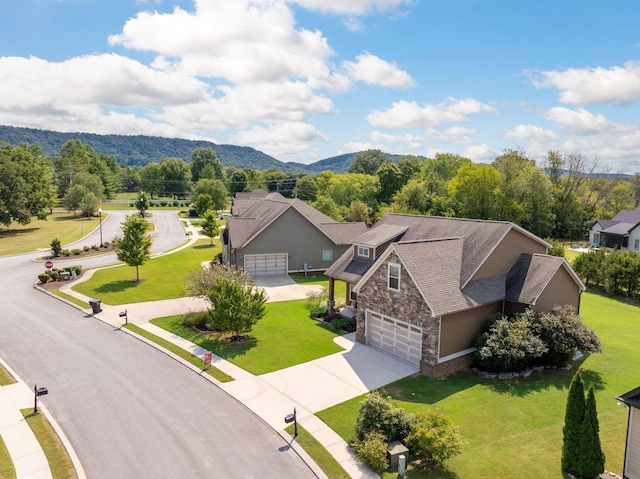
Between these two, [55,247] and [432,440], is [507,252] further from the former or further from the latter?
[55,247]

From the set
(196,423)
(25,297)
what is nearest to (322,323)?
(196,423)

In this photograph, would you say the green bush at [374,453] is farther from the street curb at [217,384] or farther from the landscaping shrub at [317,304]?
the landscaping shrub at [317,304]

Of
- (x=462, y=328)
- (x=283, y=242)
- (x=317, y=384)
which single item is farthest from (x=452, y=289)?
(x=283, y=242)

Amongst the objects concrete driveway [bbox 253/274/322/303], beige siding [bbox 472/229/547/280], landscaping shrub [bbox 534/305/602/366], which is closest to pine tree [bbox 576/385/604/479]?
landscaping shrub [bbox 534/305/602/366]

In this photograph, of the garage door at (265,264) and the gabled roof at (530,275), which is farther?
the garage door at (265,264)

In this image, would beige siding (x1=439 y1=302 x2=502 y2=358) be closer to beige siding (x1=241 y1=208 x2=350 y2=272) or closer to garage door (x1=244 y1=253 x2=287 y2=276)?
beige siding (x1=241 y1=208 x2=350 y2=272)

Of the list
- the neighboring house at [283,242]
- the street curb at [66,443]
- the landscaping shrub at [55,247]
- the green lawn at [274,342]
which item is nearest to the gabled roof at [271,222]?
the neighboring house at [283,242]

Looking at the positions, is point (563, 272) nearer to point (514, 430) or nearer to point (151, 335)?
point (514, 430)
